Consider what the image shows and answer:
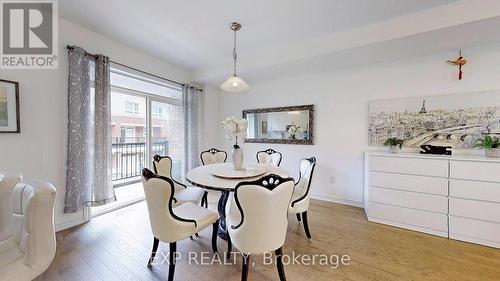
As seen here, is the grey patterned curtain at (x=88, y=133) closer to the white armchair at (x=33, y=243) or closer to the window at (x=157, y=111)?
the window at (x=157, y=111)

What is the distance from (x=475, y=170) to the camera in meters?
2.27

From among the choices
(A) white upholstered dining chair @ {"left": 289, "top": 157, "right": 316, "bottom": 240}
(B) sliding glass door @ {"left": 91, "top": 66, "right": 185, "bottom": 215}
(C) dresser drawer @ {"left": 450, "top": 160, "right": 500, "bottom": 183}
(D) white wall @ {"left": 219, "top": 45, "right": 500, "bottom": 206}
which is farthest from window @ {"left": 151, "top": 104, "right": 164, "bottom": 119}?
(C) dresser drawer @ {"left": 450, "top": 160, "right": 500, "bottom": 183}

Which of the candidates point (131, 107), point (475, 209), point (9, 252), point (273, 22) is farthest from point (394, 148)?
point (131, 107)

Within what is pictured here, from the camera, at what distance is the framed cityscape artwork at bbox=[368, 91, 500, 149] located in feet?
8.43

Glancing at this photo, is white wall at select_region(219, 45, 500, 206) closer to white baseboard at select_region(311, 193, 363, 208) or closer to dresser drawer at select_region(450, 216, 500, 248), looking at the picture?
white baseboard at select_region(311, 193, 363, 208)

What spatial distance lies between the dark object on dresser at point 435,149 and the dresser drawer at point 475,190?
453 millimetres

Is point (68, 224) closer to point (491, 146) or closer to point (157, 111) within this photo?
point (157, 111)

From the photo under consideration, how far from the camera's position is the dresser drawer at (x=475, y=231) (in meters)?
2.20

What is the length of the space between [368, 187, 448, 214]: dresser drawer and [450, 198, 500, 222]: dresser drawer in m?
0.08

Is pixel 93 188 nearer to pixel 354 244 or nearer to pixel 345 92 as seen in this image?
pixel 354 244

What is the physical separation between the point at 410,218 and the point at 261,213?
7.87 feet

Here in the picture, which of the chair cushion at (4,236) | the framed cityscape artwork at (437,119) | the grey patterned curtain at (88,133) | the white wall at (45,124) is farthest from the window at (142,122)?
the framed cityscape artwork at (437,119)

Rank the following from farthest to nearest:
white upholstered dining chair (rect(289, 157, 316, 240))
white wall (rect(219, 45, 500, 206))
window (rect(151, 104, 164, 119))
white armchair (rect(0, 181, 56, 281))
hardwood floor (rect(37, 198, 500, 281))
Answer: window (rect(151, 104, 164, 119))
white wall (rect(219, 45, 500, 206))
white upholstered dining chair (rect(289, 157, 316, 240))
hardwood floor (rect(37, 198, 500, 281))
white armchair (rect(0, 181, 56, 281))

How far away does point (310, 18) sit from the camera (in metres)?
2.38
